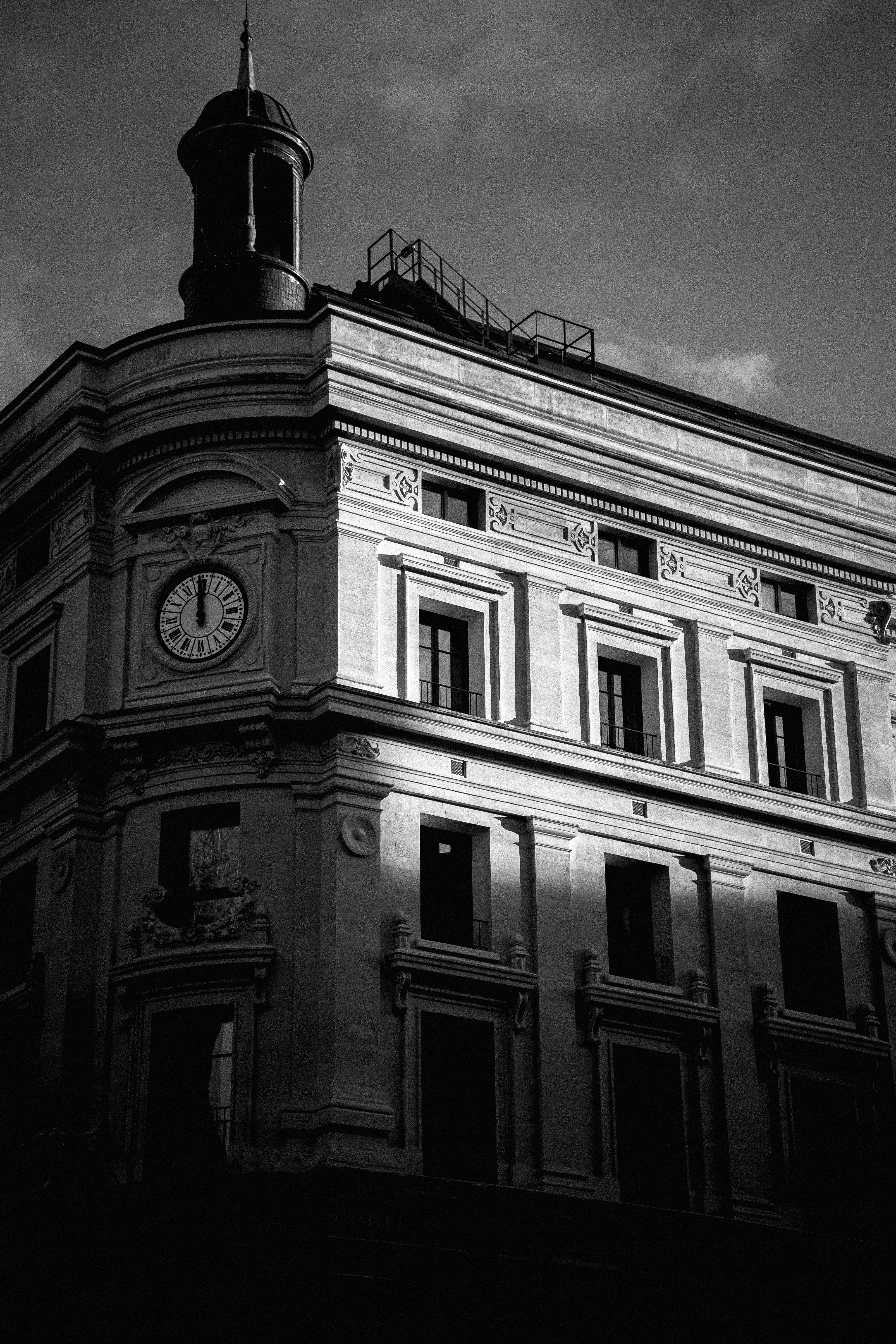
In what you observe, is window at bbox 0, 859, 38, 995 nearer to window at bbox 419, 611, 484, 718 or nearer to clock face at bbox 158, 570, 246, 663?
clock face at bbox 158, 570, 246, 663

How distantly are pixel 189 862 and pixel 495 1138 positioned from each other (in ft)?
26.2

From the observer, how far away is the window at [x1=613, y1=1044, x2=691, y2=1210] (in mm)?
42812

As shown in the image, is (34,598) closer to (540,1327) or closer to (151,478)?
(151,478)

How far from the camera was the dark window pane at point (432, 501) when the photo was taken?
4625cm

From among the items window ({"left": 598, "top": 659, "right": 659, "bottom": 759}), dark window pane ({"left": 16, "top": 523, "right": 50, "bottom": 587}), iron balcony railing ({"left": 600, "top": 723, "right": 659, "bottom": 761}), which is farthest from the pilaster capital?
dark window pane ({"left": 16, "top": 523, "right": 50, "bottom": 587})

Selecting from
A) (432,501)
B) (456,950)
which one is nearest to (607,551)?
(432,501)

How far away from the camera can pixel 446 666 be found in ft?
149

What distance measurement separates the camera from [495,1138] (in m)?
41.4

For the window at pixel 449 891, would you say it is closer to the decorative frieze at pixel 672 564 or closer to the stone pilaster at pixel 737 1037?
the stone pilaster at pixel 737 1037

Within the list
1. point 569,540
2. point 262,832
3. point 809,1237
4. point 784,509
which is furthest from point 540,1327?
point 784,509

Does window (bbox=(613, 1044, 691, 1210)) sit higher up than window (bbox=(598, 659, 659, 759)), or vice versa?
window (bbox=(598, 659, 659, 759))

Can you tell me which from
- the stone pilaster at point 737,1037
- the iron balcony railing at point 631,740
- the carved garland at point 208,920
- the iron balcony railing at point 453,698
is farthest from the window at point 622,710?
the carved garland at point 208,920

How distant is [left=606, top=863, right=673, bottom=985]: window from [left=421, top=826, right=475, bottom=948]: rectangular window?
322 cm

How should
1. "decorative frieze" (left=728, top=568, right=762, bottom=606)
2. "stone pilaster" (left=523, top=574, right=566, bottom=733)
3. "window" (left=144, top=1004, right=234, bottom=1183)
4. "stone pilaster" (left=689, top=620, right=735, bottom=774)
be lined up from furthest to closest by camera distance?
"decorative frieze" (left=728, top=568, right=762, bottom=606), "stone pilaster" (left=689, top=620, right=735, bottom=774), "stone pilaster" (left=523, top=574, right=566, bottom=733), "window" (left=144, top=1004, right=234, bottom=1183)
